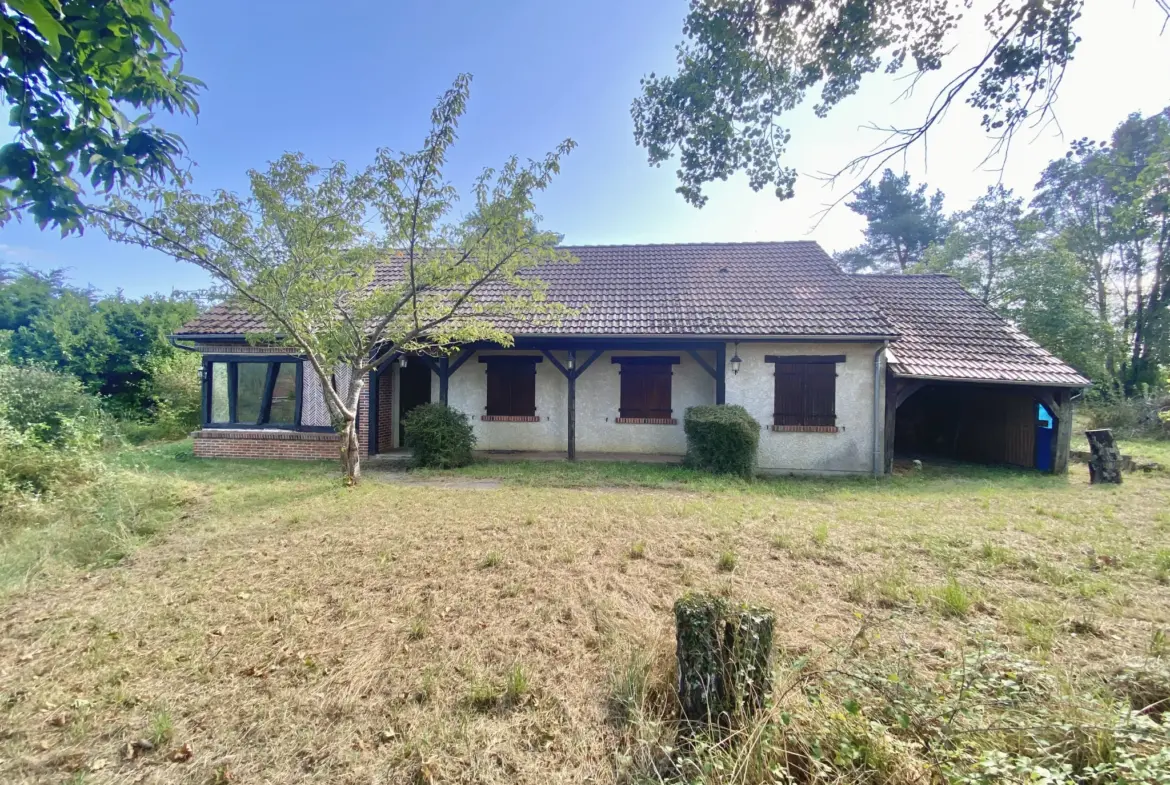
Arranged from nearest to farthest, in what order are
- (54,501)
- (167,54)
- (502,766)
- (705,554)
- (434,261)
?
1. (502,766)
2. (167,54)
3. (705,554)
4. (54,501)
5. (434,261)

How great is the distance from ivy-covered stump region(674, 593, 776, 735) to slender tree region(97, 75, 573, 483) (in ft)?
16.8

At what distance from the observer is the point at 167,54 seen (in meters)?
2.42

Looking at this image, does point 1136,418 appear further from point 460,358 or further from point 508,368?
point 460,358

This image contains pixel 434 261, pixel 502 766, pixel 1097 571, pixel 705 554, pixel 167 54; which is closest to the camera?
pixel 502 766

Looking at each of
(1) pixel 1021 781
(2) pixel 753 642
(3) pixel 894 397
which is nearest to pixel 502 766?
(2) pixel 753 642

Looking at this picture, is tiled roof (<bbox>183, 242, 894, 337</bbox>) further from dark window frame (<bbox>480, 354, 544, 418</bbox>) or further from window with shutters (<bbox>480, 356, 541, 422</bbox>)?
window with shutters (<bbox>480, 356, 541, 422</bbox>)

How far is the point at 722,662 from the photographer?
2.12m

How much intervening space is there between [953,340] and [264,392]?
47.1 ft

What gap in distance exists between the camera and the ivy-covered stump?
2.11 meters

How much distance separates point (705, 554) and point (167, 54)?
5.04 metres

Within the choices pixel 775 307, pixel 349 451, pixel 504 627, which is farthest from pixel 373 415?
pixel 775 307

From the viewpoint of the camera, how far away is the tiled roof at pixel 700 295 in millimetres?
8641

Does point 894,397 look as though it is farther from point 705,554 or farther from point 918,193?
point 918,193

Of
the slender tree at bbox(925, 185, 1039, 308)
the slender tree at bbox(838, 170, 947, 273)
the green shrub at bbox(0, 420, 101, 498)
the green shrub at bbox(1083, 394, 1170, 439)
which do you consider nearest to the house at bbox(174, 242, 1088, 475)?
the green shrub at bbox(0, 420, 101, 498)
